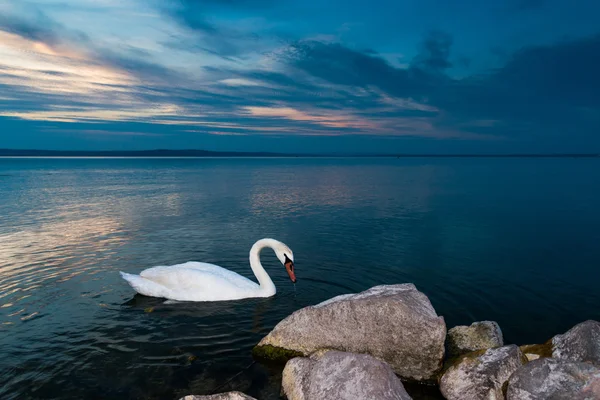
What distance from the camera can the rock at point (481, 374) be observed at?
6.72 metres

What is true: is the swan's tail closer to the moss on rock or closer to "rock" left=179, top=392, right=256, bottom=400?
the moss on rock

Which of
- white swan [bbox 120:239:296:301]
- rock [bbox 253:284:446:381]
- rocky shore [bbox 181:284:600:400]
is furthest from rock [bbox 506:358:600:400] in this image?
white swan [bbox 120:239:296:301]

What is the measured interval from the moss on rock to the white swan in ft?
9.70

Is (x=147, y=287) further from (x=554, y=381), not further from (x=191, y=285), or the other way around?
(x=554, y=381)

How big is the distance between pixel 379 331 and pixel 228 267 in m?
8.06

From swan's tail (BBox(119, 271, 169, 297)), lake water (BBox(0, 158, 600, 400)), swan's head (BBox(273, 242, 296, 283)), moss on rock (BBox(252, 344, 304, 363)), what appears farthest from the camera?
swan's head (BBox(273, 242, 296, 283))

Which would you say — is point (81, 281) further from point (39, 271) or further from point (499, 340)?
point (499, 340)

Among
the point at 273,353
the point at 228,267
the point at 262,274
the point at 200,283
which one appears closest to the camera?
the point at 273,353

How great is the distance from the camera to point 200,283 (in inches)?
443

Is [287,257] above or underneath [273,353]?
above

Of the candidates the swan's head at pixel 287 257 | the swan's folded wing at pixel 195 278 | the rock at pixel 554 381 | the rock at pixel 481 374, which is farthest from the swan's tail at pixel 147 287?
the rock at pixel 554 381

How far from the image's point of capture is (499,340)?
837 cm

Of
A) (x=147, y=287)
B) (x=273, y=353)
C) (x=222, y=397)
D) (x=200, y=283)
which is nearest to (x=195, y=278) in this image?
(x=200, y=283)

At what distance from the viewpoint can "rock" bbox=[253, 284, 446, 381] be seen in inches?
297
